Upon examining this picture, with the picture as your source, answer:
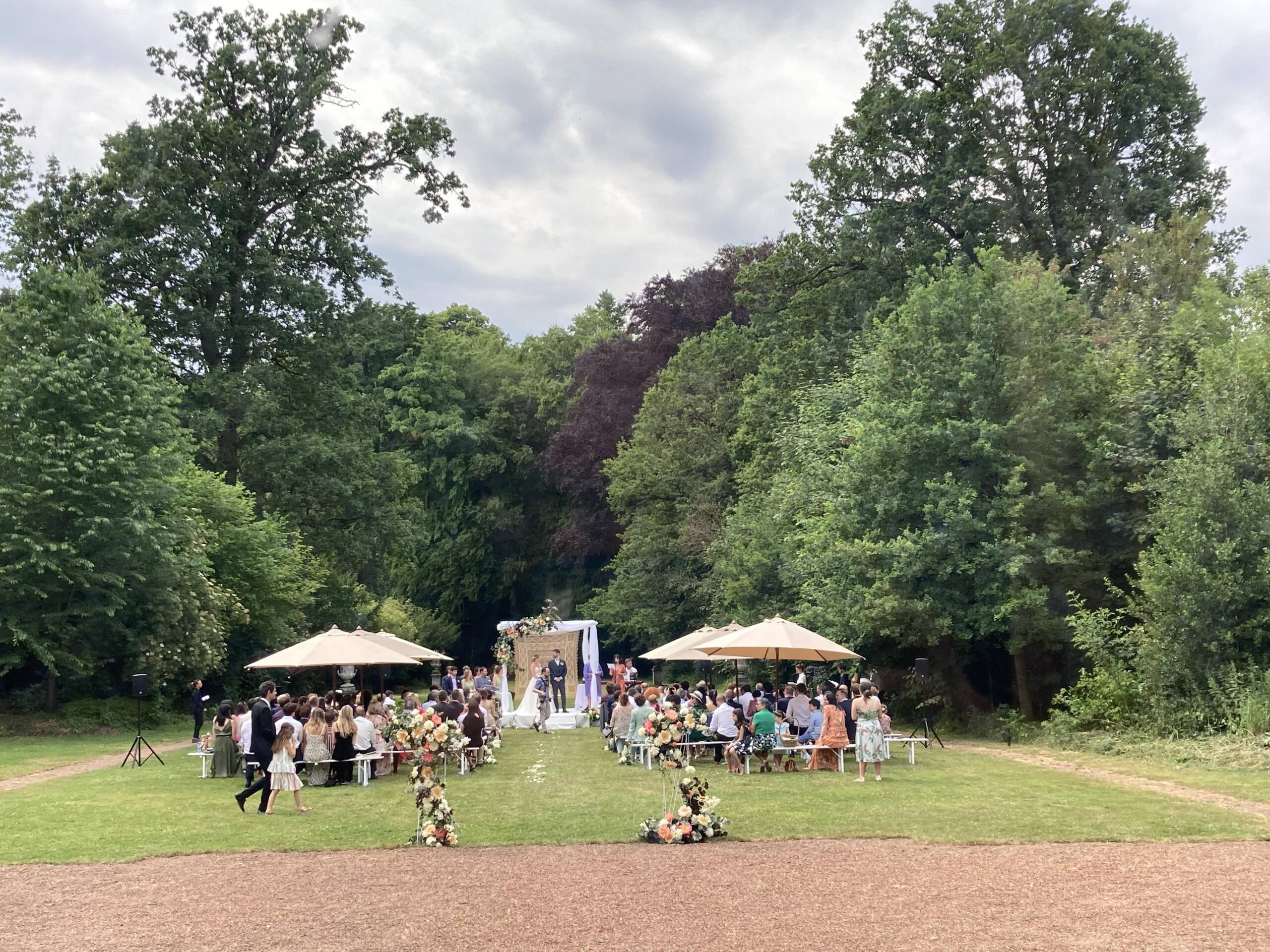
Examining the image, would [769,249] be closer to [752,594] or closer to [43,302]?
[752,594]

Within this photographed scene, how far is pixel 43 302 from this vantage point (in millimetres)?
27031

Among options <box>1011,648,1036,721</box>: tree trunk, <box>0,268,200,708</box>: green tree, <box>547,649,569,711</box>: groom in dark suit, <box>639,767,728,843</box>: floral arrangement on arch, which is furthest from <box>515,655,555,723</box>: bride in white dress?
<box>639,767,728,843</box>: floral arrangement on arch

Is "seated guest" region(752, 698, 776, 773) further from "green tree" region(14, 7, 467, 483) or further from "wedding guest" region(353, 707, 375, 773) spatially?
"green tree" region(14, 7, 467, 483)

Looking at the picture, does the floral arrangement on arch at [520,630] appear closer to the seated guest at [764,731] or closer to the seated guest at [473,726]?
the seated guest at [473,726]

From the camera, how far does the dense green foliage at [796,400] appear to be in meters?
21.9

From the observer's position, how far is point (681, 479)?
3988 centimetres

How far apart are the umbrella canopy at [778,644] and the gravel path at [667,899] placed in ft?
23.4

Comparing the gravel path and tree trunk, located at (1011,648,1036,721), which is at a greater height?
tree trunk, located at (1011,648,1036,721)

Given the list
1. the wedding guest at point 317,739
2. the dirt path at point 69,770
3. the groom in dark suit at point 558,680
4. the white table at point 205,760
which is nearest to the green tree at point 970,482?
the groom in dark suit at point 558,680

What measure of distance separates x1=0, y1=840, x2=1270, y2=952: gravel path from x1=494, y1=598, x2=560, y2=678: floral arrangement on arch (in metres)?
20.9

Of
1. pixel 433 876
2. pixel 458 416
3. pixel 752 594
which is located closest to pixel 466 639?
pixel 458 416

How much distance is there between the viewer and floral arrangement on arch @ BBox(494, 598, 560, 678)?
31.5 meters

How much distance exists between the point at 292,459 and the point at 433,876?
26.4 m

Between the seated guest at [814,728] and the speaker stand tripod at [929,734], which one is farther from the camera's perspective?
the speaker stand tripod at [929,734]
